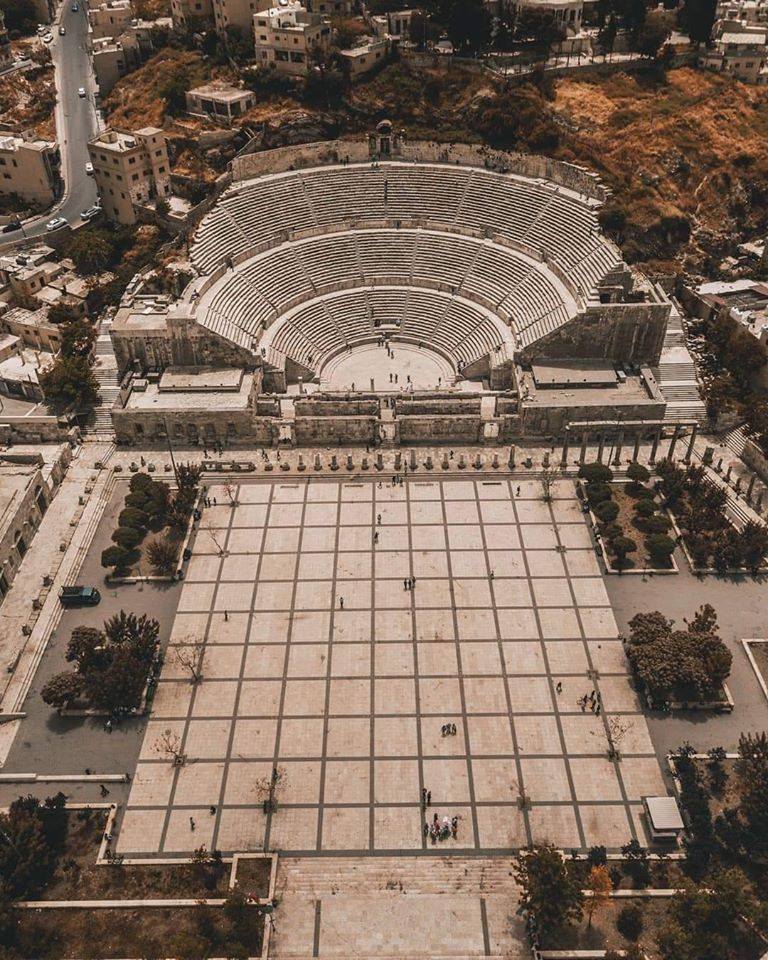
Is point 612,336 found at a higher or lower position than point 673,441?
higher

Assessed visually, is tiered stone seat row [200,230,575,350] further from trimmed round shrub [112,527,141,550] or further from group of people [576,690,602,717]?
group of people [576,690,602,717]

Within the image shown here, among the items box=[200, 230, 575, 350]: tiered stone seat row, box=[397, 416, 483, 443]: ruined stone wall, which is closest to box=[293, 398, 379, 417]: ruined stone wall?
box=[397, 416, 483, 443]: ruined stone wall

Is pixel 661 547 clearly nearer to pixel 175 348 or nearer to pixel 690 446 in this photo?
pixel 690 446

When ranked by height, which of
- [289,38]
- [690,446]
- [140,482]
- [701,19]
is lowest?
[140,482]

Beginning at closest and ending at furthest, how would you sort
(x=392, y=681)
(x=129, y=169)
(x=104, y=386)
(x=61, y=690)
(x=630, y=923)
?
(x=630, y=923) < (x=61, y=690) < (x=392, y=681) < (x=104, y=386) < (x=129, y=169)

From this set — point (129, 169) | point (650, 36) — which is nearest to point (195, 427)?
point (129, 169)

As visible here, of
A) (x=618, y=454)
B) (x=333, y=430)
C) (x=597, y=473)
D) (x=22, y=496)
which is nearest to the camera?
(x=22, y=496)

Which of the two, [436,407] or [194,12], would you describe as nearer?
[436,407]

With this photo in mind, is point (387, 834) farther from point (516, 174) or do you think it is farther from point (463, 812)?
point (516, 174)
